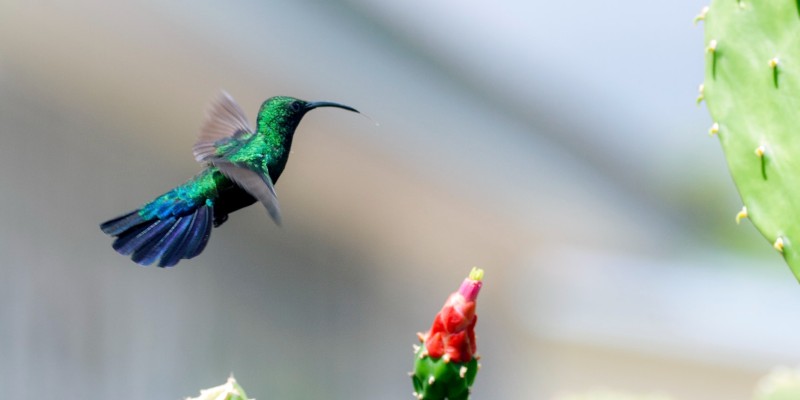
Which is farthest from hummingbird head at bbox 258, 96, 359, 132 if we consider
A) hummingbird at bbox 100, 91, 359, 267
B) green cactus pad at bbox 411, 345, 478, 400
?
green cactus pad at bbox 411, 345, 478, 400

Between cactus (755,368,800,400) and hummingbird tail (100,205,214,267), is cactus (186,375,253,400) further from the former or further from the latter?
cactus (755,368,800,400)

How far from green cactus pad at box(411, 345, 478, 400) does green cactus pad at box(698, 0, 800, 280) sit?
409 mm

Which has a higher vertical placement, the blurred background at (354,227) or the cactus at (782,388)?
the blurred background at (354,227)

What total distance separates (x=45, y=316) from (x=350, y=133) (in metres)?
2.37

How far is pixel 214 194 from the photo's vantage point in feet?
2.44

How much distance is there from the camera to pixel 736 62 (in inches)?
46.1

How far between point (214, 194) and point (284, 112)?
0.25ft

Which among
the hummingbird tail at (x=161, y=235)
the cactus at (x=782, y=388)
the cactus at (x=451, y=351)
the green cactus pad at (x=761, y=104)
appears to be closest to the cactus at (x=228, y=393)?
the cactus at (x=451, y=351)

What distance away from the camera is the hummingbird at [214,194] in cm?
63

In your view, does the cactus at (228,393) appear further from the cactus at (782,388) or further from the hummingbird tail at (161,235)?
the cactus at (782,388)

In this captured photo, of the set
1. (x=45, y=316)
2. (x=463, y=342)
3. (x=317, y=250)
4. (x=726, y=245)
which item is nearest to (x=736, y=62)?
(x=463, y=342)

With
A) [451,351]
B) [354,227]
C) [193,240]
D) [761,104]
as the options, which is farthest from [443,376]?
[354,227]

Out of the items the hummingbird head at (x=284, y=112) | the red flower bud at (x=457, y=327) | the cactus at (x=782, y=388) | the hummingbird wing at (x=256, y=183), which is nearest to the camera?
the hummingbird wing at (x=256, y=183)

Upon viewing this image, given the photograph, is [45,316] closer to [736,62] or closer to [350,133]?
[350,133]
